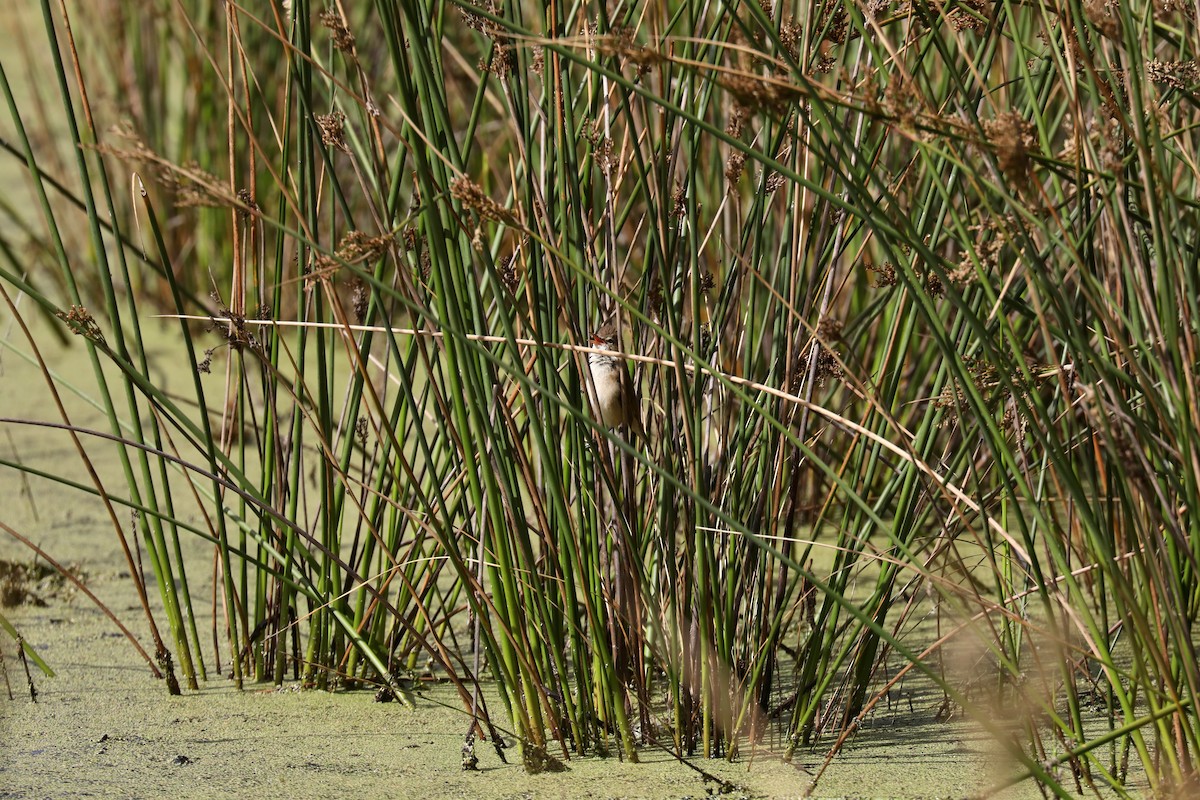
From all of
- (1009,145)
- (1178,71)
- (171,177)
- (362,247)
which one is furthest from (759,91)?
(1178,71)

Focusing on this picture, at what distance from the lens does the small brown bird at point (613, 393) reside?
3.74 feet

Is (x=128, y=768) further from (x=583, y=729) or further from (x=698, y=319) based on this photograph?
(x=698, y=319)

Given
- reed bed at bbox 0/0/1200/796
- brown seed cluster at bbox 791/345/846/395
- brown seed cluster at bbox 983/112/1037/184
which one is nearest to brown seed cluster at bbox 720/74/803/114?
reed bed at bbox 0/0/1200/796

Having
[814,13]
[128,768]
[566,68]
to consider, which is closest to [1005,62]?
[814,13]

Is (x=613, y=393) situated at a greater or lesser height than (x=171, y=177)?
lesser

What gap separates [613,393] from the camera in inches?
45.0

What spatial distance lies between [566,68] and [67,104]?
17.9 inches

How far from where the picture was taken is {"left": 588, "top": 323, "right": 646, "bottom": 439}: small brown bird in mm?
1139

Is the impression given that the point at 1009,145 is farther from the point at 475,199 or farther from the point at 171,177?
the point at 171,177

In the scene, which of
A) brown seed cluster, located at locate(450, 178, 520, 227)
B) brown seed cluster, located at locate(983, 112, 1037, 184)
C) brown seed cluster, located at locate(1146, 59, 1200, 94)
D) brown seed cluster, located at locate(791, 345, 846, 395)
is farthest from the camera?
brown seed cluster, located at locate(791, 345, 846, 395)

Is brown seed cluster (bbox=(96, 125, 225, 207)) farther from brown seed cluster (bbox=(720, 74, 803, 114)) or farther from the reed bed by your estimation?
brown seed cluster (bbox=(720, 74, 803, 114))

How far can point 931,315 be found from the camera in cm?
91

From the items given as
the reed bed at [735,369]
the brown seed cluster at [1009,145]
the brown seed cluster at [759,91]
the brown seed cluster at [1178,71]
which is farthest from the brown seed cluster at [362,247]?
the brown seed cluster at [1178,71]

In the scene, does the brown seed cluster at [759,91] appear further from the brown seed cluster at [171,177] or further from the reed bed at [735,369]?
the brown seed cluster at [171,177]
